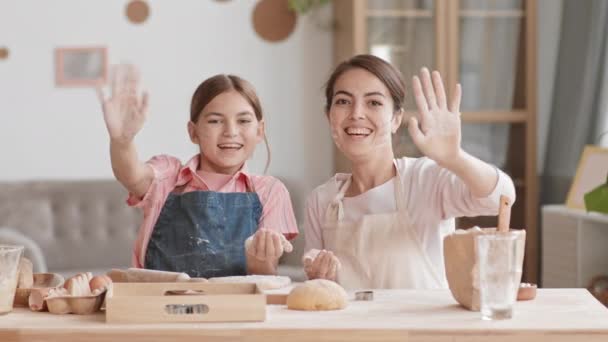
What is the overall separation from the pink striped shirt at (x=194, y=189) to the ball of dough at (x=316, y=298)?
57 centimetres

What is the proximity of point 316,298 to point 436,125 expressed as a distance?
369 millimetres

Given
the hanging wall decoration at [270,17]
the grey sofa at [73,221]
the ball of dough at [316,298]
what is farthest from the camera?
the hanging wall decoration at [270,17]

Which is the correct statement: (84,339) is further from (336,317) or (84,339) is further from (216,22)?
(216,22)

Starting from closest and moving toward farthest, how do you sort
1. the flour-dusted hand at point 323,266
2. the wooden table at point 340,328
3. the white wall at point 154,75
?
the wooden table at point 340,328, the flour-dusted hand at point 323,266, the white wall at point 154,75

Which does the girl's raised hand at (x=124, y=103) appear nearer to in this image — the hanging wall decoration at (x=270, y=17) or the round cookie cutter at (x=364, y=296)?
the round cookie cutter at (x=364, y=296)

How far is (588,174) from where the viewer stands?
156 inches

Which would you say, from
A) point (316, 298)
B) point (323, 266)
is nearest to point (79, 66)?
point (323, 266)

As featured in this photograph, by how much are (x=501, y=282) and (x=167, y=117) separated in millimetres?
3543

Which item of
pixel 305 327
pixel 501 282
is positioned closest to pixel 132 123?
pixel 305 327

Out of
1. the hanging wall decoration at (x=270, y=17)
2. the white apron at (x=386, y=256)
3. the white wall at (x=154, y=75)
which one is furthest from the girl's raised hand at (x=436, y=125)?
the hanging wall decoration at (x=270, y=17)

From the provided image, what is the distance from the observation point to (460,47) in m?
4.59

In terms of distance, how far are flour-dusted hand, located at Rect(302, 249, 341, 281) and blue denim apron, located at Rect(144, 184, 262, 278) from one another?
0.73 feet

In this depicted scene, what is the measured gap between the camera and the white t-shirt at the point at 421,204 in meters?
1.89

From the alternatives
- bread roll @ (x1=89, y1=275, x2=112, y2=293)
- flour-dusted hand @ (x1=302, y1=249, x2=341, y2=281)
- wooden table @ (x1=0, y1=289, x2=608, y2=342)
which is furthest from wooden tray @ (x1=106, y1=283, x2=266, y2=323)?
flour-dusted hand @ (x1=302, y1=249, x2=341, y2=281)
